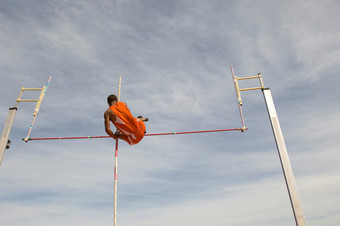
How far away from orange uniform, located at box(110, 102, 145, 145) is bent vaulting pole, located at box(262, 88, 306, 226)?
12.5 feet

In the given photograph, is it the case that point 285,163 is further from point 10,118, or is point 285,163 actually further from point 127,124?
point 10,118

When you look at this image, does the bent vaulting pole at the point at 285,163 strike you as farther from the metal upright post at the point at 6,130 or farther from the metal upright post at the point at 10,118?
the metal upright post at the point at 6,130

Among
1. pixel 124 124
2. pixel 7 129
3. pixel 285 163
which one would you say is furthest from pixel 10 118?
pixel 285 163

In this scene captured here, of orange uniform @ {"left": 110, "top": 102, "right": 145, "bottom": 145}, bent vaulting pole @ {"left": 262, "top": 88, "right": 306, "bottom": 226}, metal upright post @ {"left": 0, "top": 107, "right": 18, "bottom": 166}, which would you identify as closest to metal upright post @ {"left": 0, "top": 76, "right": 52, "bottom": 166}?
metal upright post @ {"left": 0, "top": 107, "right": 18, "bottom": 166}

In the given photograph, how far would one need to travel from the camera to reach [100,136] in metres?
7.62

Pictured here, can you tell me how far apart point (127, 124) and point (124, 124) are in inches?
3.3

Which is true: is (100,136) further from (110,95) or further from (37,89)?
(37,89)

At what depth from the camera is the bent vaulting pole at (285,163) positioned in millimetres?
6008

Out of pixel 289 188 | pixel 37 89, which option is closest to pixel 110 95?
pixel 37 89

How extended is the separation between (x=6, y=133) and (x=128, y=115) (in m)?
4.30

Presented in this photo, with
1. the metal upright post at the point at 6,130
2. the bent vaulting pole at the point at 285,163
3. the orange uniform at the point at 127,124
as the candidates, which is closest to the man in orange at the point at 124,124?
the orange uniform at the point at 127,124

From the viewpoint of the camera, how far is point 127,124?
639 cm

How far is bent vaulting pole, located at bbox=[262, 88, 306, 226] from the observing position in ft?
19.7

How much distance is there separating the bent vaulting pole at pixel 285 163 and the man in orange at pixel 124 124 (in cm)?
378
